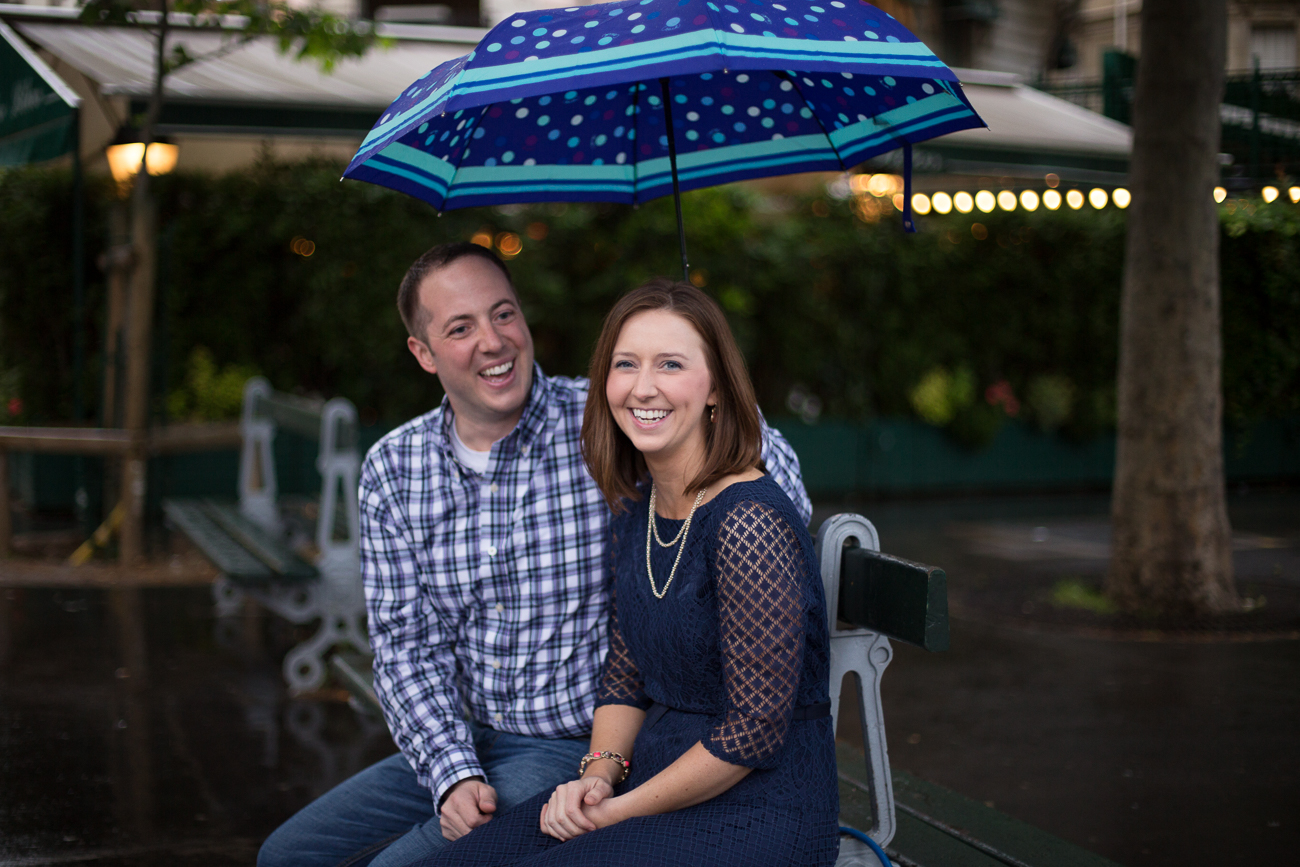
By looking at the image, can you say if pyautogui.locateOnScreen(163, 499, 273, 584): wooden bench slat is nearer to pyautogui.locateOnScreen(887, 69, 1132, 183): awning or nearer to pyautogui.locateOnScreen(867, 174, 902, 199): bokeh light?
pyautogui.locateOnScreen(887, 69, 1132, 183): awning

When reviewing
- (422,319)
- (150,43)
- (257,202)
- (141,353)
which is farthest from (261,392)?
(422,319)

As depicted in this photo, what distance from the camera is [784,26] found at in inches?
90.2

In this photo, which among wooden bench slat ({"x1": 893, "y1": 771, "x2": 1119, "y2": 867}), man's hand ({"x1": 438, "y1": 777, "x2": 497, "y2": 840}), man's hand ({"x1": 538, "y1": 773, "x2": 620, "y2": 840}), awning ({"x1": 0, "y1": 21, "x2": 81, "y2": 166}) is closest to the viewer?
man's hand ({"x1": 538, "y1": 773, "x2": 620, "y2": 840})

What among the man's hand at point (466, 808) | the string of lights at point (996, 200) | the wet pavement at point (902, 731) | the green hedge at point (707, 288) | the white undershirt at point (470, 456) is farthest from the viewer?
the string of lights at point (996, 200)

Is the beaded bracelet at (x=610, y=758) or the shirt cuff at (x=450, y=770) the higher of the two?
the beaded bracelet at (x=610, y=758)

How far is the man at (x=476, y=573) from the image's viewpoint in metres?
2.82

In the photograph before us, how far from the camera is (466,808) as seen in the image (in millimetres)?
2600

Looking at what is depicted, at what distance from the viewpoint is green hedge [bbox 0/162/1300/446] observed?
34.8ft

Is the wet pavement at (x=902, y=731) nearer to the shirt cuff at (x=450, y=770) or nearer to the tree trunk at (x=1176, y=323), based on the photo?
the tree trunk at (x=1176, y=323)

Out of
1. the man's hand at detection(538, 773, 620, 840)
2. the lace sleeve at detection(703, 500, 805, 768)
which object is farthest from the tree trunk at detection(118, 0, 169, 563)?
the lace sleeve at detection(703, 500, 805, 768)

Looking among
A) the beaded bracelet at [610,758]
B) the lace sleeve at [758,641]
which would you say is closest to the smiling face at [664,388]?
the lace sleeve at [758,641]

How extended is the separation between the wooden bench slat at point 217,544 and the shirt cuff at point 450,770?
329 centimetres

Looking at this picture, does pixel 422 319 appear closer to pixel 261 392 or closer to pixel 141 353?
Result: pixel 261 392

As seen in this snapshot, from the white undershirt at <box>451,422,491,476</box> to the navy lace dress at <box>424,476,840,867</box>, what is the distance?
573 mm
